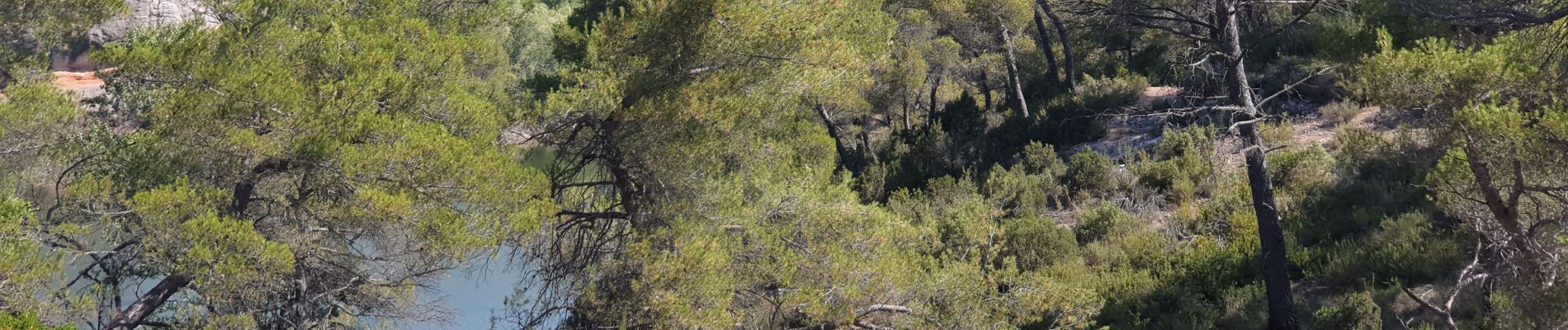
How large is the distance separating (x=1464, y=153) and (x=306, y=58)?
8837 millimetres

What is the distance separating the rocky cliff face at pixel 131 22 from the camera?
29.2ft

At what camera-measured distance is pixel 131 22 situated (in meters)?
15.4

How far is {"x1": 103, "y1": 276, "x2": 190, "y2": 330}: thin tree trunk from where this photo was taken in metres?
7.66

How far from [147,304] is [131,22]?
31.4 ft

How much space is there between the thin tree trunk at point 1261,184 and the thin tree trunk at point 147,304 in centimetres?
852

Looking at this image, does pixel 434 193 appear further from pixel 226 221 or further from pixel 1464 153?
pixel 1464 153

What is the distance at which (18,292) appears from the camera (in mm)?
6797

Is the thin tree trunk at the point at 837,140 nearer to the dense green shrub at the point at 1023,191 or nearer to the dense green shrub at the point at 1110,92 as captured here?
the dense green shrub at the point at 1023,191

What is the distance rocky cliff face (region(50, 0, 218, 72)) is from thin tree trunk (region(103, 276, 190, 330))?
5.57ft

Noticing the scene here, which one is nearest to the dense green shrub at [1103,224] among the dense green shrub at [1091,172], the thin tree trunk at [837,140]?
the dense green shrub at [1091,172]

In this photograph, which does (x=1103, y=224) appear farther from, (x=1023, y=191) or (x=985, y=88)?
(x=985, y=88)

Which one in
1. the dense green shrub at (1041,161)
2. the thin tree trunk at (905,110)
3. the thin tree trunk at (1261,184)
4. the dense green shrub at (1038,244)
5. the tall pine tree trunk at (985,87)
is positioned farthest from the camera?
the tall pine tree trunk at (985,87)

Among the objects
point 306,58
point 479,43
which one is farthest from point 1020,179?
point 306,58

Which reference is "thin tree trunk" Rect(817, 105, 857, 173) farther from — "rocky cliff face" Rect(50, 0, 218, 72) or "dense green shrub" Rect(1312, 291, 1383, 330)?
"rocky cliff face" Rect(50, 0, 218, 72)
